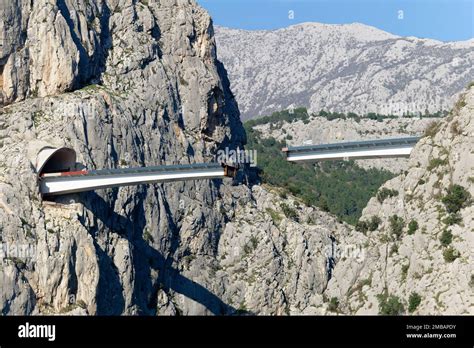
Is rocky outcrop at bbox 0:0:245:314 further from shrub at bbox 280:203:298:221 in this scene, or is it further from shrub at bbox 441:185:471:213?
shrub at bbox 441:185:471:213

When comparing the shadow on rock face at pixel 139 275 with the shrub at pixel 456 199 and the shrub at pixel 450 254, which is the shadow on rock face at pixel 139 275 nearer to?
the shrub at pixel 456 199

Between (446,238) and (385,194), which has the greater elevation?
(385,194)

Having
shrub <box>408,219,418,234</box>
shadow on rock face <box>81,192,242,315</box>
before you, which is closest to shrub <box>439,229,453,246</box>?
shrub <box>408,219,418,234</box>

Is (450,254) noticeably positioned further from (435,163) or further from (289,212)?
(289,212)

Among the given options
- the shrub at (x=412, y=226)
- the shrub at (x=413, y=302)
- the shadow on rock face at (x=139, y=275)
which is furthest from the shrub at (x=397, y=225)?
the shadow on rock face at (x=139, y=275)

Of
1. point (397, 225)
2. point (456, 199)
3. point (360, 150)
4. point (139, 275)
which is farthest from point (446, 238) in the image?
point (139, 275)

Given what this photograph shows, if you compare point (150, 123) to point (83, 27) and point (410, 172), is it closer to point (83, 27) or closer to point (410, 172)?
point (83, 27)
